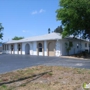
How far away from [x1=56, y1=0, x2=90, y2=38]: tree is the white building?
115 inches

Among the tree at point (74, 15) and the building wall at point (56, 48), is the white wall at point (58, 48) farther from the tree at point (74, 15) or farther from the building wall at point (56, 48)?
the tree at point (74, 15)

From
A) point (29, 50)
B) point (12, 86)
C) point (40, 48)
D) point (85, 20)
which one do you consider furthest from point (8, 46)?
point (12, 86)

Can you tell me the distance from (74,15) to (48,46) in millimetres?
8846

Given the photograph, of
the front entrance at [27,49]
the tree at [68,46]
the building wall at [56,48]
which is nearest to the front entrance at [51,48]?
the building wall at [56,48]

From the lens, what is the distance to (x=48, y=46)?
28.2 m

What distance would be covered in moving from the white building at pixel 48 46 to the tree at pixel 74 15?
9.60ft

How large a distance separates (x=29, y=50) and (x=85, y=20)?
16.0m

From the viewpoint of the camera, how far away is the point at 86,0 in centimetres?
2056

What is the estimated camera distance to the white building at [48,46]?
26.7 meters

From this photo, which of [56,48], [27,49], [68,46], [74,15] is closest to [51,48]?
[56,48]

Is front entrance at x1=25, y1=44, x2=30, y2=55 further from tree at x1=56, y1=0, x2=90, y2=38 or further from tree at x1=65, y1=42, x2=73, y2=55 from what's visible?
tree at x1=56, y1=0, x2=90, y2=38

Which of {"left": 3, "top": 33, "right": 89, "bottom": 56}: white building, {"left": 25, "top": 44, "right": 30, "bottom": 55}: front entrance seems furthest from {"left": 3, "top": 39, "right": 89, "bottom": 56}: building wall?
{"left": 25, "top": 44, "right": 30, "bottom": 55}: front entrance

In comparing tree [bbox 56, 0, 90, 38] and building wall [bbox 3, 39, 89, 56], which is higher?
tree [bbox 56, 0, 90, 38]

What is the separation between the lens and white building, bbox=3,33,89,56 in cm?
2673
